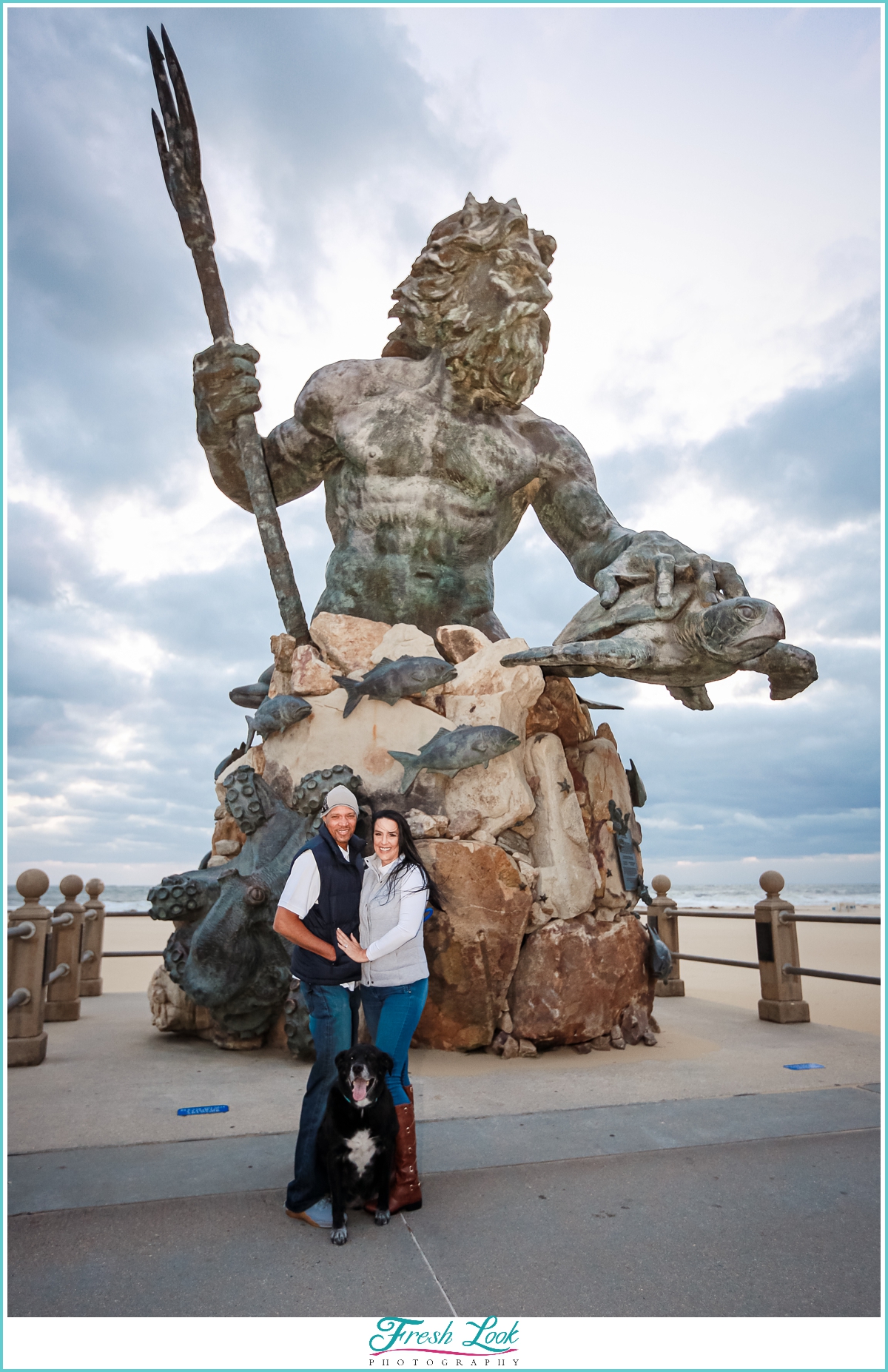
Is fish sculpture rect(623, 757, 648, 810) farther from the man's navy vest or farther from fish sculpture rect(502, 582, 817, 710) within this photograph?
the man's navy vest

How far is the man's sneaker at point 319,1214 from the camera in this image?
6.73ft

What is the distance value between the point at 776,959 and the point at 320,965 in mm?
4069

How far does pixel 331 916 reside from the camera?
7.46 ft

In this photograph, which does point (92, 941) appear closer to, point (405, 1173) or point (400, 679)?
point (400, 679)

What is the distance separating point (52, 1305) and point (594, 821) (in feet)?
10.7

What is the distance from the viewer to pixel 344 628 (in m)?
4.41

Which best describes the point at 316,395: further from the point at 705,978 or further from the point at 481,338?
the point at 705,978

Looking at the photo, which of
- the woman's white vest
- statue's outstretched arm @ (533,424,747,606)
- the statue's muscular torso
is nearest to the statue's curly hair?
the statue's muscular torso

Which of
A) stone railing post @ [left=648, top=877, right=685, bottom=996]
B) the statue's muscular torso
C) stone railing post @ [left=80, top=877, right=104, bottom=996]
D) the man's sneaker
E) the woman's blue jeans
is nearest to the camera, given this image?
the man's sneaker

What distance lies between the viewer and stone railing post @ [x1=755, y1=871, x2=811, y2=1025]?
17.3 ft

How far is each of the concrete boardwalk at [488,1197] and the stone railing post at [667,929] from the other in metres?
2.71

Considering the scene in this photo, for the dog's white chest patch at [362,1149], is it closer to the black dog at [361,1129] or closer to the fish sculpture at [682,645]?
the black dog at [361,1129]

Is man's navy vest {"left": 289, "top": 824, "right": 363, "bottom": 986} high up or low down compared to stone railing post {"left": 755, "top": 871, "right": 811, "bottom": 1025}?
up

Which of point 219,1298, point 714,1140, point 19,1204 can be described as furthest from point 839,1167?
point 19,1204
